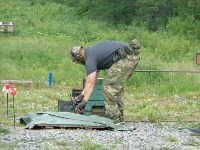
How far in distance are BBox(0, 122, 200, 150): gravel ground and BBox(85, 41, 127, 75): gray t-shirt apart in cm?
107

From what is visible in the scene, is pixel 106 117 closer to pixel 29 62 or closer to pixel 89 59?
pixel 89 59

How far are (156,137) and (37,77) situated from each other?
421 inches

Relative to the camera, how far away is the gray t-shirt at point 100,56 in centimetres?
974

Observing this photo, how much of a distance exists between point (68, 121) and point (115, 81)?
3.56ft

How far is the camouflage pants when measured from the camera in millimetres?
10047

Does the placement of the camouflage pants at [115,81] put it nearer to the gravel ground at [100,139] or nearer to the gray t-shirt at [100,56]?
the gray t-shirt at [100,56]

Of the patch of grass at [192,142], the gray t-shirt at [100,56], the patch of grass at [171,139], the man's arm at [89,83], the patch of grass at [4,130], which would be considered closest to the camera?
the patch of grass at [192,142]

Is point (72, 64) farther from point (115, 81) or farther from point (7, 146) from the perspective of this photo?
point (7, 146)

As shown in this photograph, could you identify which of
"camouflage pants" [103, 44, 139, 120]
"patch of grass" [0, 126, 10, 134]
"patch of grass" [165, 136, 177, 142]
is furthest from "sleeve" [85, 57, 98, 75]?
"patch of grass" [165, 136, 177, 142]

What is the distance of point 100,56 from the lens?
9.92 m

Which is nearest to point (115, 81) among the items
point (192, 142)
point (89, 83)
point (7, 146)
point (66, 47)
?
point (89, 83)

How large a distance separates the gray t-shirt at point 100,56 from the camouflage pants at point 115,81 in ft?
0.47

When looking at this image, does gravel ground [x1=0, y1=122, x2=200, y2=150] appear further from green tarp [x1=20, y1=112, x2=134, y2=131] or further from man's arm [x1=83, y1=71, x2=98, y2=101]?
man's arm [x1=83, y1=71, x2=98, y2=101]

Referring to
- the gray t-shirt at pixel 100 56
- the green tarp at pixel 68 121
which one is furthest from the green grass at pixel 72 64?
the gray t-shirt at pixel 100 56
